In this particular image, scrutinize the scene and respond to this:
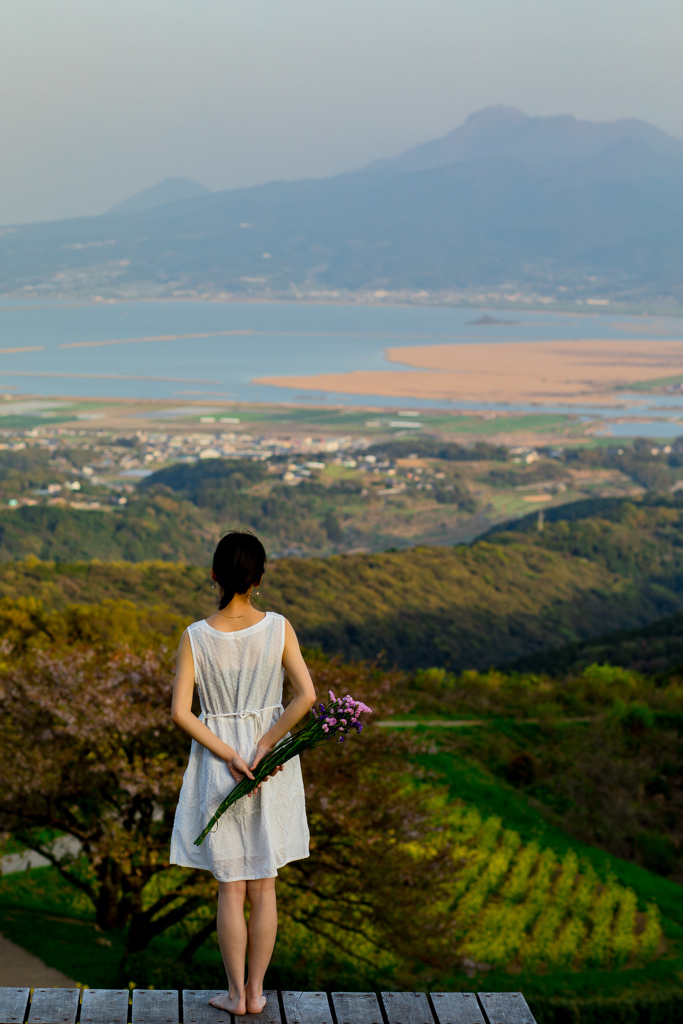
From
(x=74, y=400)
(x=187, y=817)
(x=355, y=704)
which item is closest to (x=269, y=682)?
(x=355, y=704)

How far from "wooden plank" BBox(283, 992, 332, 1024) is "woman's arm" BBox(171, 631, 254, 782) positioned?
74cm

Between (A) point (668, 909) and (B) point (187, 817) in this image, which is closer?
(B) point (187, 817)

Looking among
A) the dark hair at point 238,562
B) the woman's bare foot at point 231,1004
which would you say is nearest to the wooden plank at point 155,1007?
the woman's bare foot at point 231,1004

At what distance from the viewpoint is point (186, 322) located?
199000mm

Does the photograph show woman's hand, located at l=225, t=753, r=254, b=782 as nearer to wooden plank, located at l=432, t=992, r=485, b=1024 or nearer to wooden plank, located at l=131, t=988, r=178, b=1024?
wooden plank, located at l=131, t=988, r=178, b=1024

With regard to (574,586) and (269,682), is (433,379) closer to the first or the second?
(574,586)

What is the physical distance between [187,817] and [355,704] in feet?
2.18

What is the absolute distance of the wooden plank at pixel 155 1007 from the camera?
285 centimetres

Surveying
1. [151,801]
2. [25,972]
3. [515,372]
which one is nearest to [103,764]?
[151,801]

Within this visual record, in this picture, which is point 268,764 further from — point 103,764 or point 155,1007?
point 103,764

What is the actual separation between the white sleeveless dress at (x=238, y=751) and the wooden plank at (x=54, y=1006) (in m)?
0.50

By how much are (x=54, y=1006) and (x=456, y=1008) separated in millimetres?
1233

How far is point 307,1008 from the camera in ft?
9.70

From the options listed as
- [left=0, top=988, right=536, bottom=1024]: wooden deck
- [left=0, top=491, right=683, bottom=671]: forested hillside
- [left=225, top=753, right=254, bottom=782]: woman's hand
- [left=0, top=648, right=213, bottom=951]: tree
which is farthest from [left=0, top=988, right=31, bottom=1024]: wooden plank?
[left=0, top=491, right=683, bottom=671]: forested hillside
